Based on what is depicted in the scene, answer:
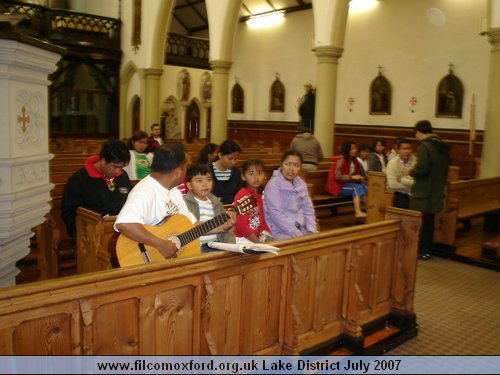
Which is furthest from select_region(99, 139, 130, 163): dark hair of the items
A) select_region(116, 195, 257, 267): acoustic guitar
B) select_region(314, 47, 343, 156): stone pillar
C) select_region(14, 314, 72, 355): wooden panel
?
select_region(314, 47, 343, 156): stone pillar

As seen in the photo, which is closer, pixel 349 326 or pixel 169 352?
pixel 169 352

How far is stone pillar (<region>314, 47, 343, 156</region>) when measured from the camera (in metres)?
9.99

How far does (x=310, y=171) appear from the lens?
8008 millimetres

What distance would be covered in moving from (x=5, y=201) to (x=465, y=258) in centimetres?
553

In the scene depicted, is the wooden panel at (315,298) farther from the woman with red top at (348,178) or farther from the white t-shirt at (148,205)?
the woman with red top at (348,178)

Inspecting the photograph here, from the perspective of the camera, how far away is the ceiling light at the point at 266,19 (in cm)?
1780

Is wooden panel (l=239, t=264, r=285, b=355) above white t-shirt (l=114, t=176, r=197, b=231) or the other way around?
the other way around

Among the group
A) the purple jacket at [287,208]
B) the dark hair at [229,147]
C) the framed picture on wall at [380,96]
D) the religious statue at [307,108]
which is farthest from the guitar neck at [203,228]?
the framed picture on wall at [380,96]

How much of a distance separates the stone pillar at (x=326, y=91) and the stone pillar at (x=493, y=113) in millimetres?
3092

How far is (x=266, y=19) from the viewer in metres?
18.4

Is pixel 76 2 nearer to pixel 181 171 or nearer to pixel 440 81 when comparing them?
pixel 440 81

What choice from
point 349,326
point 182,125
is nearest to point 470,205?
point 349,326

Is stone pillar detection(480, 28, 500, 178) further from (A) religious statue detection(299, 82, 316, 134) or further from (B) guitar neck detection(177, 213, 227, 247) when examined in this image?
(B) guitar neck detection(177, 213, 227, 247)

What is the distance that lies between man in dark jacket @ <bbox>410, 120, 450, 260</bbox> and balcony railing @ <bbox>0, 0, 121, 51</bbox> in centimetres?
1260
